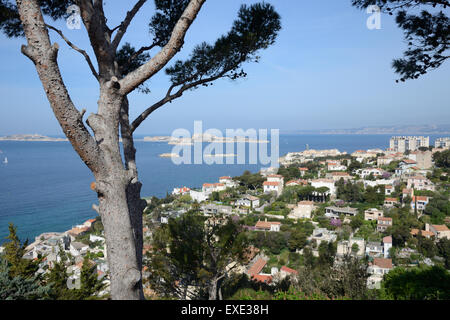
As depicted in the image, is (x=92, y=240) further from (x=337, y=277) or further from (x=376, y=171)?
(x=376, y=171)

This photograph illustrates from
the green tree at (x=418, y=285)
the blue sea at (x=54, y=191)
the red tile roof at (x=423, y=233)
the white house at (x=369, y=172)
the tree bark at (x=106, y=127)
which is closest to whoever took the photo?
the tree bark at (x=106, y=127)

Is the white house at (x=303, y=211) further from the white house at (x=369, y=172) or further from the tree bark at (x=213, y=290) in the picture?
the tree bark at (x=213, y=290)

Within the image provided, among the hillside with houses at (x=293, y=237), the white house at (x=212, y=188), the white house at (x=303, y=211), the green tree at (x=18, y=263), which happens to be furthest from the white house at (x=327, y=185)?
the green tree at (x=18, y=263)

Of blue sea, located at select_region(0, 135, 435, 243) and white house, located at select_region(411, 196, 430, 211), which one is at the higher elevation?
white house, located at select_region(411, 196, 430, 211)

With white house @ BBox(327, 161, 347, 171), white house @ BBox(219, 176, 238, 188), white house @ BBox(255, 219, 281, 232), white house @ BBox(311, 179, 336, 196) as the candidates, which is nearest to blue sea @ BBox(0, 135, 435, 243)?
white house @ BBox(219, 176, 238, 188)

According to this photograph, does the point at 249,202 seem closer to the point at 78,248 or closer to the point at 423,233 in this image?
the point at 423,233

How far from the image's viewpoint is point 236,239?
400 centimetres

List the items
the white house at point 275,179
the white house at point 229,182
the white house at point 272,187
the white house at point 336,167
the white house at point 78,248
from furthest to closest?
the white house at point 336,167
the white house at point 229,182
the white house at point 275,179
the white house at point 272,187
the white house at point 78,248

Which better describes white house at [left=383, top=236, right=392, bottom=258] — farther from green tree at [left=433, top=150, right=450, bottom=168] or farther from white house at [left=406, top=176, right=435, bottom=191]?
green tree at [left=433, top=150, right=450, bottom=168]

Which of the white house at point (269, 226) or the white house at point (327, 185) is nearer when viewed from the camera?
the white house at point (269, 226)

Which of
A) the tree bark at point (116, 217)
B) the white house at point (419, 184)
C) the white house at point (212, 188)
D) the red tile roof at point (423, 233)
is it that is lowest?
the red tile roof at point (423, 233)

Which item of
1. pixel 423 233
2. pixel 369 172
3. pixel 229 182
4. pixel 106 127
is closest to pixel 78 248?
pixel 106 127
